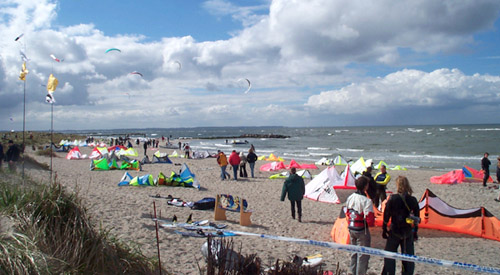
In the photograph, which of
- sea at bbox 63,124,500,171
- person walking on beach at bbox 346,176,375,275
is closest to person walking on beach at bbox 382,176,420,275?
person walking on beach at bbox 346,176,375,275

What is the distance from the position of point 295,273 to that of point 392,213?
1.66 metres

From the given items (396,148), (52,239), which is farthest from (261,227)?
(396,148)

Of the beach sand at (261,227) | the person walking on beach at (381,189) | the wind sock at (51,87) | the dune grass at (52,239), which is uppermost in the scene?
the wind sock at (51,87)

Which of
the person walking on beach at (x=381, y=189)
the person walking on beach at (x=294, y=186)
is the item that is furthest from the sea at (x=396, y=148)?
the person walking on beach at (x=294, y=186)

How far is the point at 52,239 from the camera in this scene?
2895 mm

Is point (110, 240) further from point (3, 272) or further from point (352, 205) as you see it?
point (352, 205)

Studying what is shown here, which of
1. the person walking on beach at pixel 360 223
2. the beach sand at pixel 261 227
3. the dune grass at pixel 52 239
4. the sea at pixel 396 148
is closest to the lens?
the dune grass at pixel 52 239

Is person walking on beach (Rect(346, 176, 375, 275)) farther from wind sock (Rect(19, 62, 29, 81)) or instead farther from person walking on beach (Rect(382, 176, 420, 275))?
wind sock (Rect(19, 62, 29, 81))

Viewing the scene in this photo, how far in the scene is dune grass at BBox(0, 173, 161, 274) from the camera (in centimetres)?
254

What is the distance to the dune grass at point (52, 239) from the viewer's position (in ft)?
8.34

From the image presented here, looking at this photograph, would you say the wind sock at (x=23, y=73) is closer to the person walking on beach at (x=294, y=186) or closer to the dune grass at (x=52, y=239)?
the dune grass at (x=52, y=239)

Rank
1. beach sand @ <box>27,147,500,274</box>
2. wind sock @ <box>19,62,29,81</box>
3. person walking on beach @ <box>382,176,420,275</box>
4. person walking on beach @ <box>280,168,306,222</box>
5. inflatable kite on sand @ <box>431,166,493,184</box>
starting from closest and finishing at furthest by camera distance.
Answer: person walking on beach @ <box>382,176,420,275</box>, beach sand @ <box>27,147,500,274</box>, wind sock @ <box>19,62,29,81</box>, person walking on beach @ <box>280,168,306,222</box>, inflatable kite on sand @ <box>431,166,493,184</box>

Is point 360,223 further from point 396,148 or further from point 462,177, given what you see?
point 396,148

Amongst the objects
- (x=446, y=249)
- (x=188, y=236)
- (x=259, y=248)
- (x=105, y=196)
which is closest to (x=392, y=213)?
(x=259, y=248)
